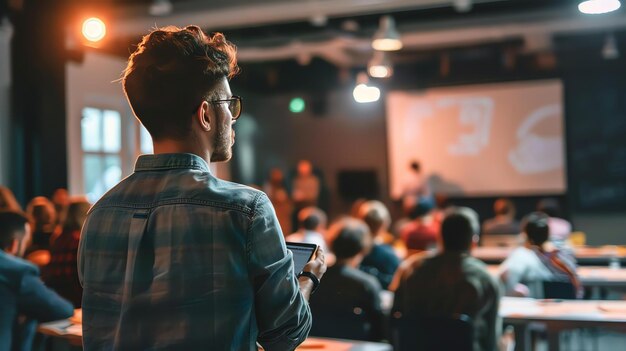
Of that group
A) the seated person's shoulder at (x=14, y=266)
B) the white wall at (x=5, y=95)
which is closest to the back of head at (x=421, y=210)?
the seated person's shoulder at (x=14, y=266)

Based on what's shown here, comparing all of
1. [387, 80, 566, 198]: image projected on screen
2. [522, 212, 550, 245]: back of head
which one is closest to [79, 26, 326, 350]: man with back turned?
[522, 212, 550, 245]: back of head

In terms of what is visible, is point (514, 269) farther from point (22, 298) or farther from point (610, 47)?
point (610, 47)

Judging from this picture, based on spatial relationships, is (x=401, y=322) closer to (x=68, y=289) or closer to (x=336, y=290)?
(x=336, y=290)

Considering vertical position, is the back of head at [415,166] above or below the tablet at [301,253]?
above

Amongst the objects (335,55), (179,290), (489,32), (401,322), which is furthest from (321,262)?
(335,55)

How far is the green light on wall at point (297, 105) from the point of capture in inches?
502

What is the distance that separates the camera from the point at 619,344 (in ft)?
19.3

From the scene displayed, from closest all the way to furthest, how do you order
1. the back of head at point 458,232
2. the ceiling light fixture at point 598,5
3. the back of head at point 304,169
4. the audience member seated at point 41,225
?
the back of head at point 458,232
the ceiling light fixture at point 598,5
the audience member seated at point 41,225
the back of head at point 304,169

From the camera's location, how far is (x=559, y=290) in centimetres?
416

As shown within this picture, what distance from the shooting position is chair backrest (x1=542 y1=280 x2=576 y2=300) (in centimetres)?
414

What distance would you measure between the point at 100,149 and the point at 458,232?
762 centimetres

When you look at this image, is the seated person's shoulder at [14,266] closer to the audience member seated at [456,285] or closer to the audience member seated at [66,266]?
the audience member seated at [66,266]

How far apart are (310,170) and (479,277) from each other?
9.32 m

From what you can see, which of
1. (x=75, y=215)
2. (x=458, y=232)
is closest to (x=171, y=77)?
(x=458, y=232)
